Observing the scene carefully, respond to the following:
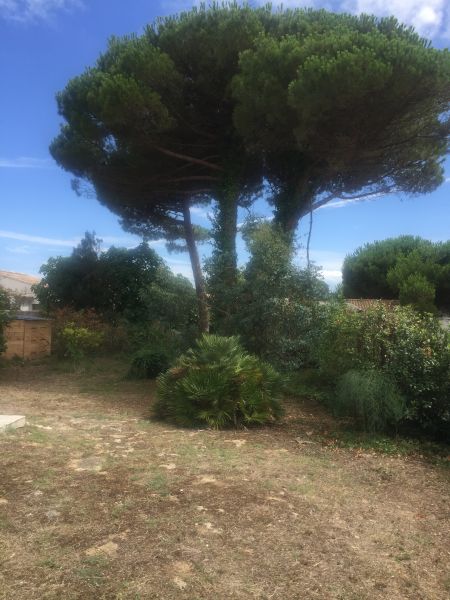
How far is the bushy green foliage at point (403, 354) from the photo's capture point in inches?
221

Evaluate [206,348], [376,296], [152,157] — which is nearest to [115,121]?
[152,157]

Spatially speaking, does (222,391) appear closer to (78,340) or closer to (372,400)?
(372,400)

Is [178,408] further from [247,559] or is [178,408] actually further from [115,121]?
[115,121]

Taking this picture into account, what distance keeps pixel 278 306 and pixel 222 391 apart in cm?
239

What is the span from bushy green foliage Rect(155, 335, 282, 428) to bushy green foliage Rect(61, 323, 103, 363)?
6.26m

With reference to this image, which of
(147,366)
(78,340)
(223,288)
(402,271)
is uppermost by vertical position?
(402,271)

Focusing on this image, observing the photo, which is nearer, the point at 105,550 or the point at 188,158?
the point at 105,550

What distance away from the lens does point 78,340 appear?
40.6 ft

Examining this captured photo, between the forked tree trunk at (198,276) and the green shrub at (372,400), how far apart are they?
13.0 ft

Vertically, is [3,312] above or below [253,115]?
below

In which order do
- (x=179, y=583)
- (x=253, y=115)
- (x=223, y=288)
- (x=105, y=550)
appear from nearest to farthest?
1. (x=179, y=583)
2. (x=105, y=550)
3. (x=223, y=288)
4. (x=253, y=115)

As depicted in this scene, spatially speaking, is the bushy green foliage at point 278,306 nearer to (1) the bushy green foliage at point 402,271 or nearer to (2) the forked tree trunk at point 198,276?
(2) the forked tree trunk at point 198,276

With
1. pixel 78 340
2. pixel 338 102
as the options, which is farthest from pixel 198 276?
pixel 338 102

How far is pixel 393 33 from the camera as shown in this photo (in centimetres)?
1029
